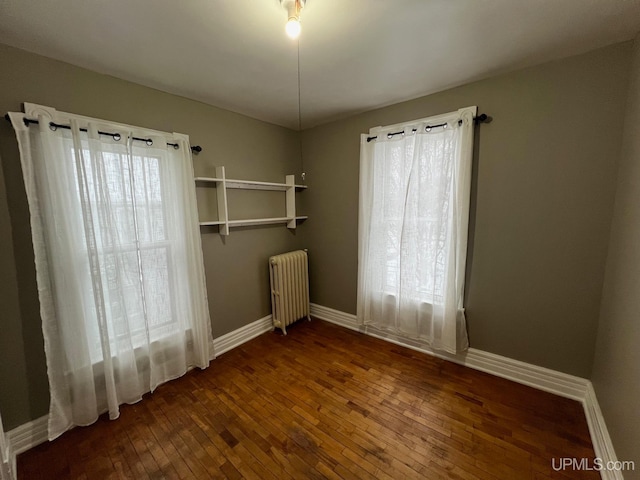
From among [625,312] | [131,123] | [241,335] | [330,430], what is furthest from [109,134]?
[625,312]

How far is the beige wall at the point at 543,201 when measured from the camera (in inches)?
61.6

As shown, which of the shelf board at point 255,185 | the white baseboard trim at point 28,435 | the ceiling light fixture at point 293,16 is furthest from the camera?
the shelf board at point 255,185

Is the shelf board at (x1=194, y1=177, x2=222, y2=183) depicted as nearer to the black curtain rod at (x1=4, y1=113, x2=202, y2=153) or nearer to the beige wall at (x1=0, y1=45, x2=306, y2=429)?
the beige wall at (x1=0, y1=45, x2=306, y2=429)

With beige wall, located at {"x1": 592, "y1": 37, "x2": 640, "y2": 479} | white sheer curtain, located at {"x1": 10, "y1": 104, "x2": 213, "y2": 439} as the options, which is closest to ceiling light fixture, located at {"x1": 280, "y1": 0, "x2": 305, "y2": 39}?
white sheer curtain, located at {"x1": 10, "y1": 104, "x2": 213, "y2": 439}

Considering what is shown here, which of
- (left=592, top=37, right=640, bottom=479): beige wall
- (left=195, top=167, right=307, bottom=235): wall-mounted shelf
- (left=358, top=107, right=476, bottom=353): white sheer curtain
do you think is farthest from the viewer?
(left=195, top=167, right=307, bottom=235): wall-mounted shelf

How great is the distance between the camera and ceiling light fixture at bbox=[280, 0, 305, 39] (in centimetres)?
103

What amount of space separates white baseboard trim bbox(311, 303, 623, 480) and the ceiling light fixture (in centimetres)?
257

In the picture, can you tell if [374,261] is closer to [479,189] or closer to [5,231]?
[479,189]

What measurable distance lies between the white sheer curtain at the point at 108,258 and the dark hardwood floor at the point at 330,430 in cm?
26

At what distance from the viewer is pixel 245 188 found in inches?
102

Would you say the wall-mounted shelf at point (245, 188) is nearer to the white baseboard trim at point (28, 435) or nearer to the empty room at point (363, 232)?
the empty room at point (363, 232)

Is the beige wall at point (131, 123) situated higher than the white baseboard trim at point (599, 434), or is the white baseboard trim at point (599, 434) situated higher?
the beige wall at point (131, 123)

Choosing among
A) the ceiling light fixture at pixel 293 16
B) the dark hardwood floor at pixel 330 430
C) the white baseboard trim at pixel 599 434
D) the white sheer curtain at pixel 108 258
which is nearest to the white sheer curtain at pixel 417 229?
the dark hardwood floor at pixel 330 430

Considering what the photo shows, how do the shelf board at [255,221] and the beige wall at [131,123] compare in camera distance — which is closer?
the beige wall at [131,123]
